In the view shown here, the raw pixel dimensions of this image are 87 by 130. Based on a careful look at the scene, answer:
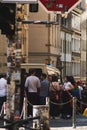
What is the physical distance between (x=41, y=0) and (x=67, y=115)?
16.3 meters

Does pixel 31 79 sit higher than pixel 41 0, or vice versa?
pixel 41 0

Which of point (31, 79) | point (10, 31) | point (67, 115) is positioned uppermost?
point (10, 31)

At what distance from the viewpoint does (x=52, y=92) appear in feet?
86.3

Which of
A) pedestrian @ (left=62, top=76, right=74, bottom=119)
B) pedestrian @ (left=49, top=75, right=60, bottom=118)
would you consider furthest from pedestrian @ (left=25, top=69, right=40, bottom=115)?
pedestrian @ (left=62, top=76, right=74, bottom=119)

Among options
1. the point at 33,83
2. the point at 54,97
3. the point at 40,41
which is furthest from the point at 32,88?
the point at 40,41

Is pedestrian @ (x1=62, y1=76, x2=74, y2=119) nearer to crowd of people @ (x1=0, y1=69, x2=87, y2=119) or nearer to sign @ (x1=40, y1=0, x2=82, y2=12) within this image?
crowd of people @ (x1=0, y1=69, x2=87, y2=119)

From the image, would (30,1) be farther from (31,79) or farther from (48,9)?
(31,79)

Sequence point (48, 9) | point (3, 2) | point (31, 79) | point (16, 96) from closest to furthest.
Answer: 1. point (48, 9)
2. point (3, 2)
3. point (16, 96)
4. point (31, 79)

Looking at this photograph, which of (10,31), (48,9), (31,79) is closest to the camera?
(48,9)

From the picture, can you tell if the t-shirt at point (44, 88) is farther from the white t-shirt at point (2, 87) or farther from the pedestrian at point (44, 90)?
the white t-shirt at point (2, 87)

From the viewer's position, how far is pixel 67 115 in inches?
1054

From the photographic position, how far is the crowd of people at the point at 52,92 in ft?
78.0

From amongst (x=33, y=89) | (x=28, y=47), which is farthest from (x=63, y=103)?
(x=28, y=47)

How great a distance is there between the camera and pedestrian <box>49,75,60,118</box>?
26125 millimetres
